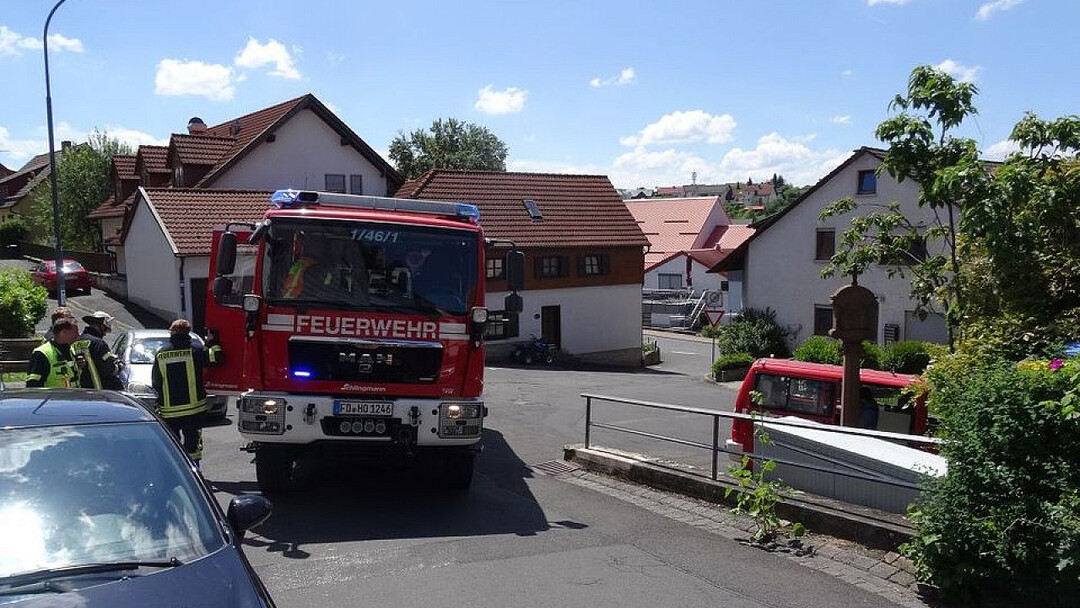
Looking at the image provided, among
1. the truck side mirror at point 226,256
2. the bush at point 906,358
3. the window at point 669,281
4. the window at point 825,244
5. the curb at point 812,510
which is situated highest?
the window at point 825,244

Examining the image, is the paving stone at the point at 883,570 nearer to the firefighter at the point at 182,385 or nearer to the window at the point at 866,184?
the firefighter at the point at 182,385

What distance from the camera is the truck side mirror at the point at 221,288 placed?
8.44m

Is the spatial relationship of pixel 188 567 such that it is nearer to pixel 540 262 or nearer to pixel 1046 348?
pixel 1046 348

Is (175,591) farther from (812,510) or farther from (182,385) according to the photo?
(182,385)

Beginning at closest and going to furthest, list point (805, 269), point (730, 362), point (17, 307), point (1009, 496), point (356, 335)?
point (1009, 496)
point (356, 335)
point (17, 307)
point (730, 362)
point (805, 269)

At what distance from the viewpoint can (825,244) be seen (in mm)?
34125

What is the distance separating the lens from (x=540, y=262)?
36000 millimetres

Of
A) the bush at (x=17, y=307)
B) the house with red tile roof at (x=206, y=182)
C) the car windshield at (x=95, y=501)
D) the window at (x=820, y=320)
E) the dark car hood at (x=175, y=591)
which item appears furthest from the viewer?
A: the window at (x=820, y=320)

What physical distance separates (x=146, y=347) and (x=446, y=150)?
2522 inches

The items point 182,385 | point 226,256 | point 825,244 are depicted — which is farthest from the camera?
point 825,244

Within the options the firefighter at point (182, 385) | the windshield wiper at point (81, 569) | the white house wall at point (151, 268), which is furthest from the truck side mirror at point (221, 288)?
the white house wall at point (151, 268)

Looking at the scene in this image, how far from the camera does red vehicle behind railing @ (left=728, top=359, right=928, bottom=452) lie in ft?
39.1

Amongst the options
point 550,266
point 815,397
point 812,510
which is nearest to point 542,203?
point 550,266

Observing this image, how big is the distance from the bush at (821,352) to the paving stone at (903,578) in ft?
71.3
